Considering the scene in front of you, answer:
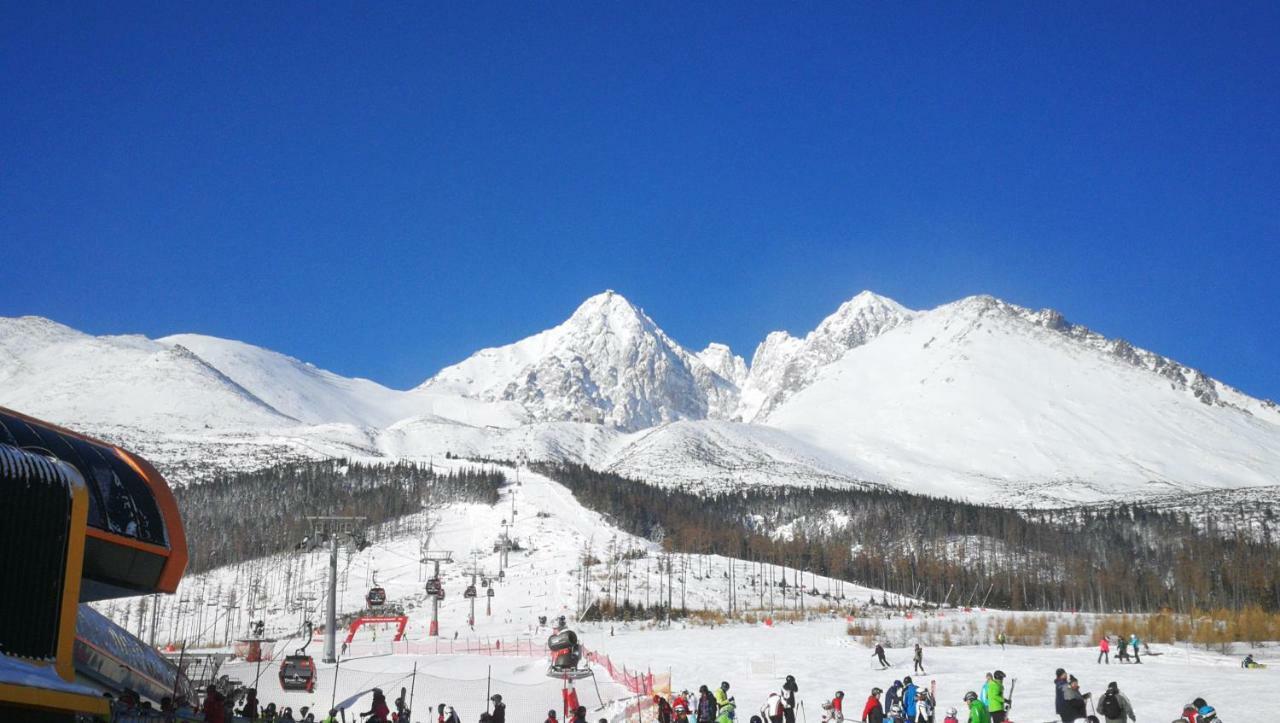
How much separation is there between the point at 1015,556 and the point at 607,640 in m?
118

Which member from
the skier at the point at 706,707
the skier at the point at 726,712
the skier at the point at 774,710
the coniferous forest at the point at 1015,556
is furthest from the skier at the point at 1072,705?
the coniferous forest at the point at 1015,556

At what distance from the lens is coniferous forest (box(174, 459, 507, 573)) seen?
15550 cm

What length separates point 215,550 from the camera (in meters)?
154

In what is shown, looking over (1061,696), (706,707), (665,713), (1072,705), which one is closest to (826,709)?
(706,707)

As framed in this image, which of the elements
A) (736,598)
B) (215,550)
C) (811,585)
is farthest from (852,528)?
(215,550)

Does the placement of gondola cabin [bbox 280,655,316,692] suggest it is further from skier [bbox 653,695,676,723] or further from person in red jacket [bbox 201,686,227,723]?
skier [bbox 653,695,676,723]

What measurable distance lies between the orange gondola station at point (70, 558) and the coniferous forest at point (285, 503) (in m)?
125

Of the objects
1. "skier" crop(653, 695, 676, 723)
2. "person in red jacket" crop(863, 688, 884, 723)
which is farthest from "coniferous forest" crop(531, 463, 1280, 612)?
"skier" crop(653, 695, 676, 723)

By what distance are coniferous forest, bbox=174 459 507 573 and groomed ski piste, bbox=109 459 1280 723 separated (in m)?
7.19

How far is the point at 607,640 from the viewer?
68.2m

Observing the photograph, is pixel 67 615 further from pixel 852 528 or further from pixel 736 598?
pixel 852 528

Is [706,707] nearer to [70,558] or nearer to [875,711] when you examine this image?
[875,711]

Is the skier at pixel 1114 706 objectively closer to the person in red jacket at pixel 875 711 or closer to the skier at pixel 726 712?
the person in red jacket at pixel 875 711

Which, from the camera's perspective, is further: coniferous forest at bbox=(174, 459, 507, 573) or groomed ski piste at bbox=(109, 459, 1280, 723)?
coniferous forest at bbox=(174, 459, 507, 573)
